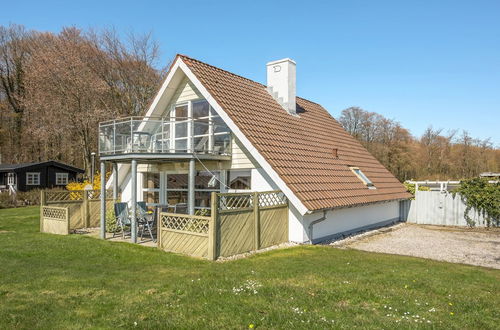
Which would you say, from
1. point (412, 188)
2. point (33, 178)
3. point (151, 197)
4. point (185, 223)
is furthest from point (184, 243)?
point (33, 178)

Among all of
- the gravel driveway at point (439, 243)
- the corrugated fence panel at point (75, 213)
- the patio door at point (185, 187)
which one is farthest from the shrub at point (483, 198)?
the corrugated fence panel at point (75, 213)

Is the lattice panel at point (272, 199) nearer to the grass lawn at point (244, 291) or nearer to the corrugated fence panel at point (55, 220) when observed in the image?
the grass lawn at point (244, 291)

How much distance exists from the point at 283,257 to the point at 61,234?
861cm

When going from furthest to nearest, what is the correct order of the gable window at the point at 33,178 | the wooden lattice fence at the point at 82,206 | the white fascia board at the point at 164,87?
the gable window at the point at 33,178, the wooden lattice fence at the point at 82,206, the white fascia board at the point at 164,87

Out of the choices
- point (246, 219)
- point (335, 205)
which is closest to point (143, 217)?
point (246, 219)

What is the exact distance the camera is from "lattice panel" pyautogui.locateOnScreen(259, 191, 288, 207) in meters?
10.7

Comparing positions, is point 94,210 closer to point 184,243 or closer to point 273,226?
point 184,243

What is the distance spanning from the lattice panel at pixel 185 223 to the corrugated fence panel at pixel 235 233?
1.45ft

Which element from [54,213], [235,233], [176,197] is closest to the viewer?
[235,233]

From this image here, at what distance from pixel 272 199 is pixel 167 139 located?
3.79 metres

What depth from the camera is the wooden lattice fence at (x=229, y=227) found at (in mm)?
9297

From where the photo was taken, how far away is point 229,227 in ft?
31.6

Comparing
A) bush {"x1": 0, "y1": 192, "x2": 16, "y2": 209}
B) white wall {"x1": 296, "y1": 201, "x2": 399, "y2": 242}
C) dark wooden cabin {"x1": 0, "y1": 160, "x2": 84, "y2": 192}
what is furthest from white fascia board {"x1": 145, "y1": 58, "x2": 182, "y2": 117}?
dark wooden cabin {"x1": 0, "y1": 160, "x2": 84, "y2": 192}

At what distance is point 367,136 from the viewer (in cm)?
4412
